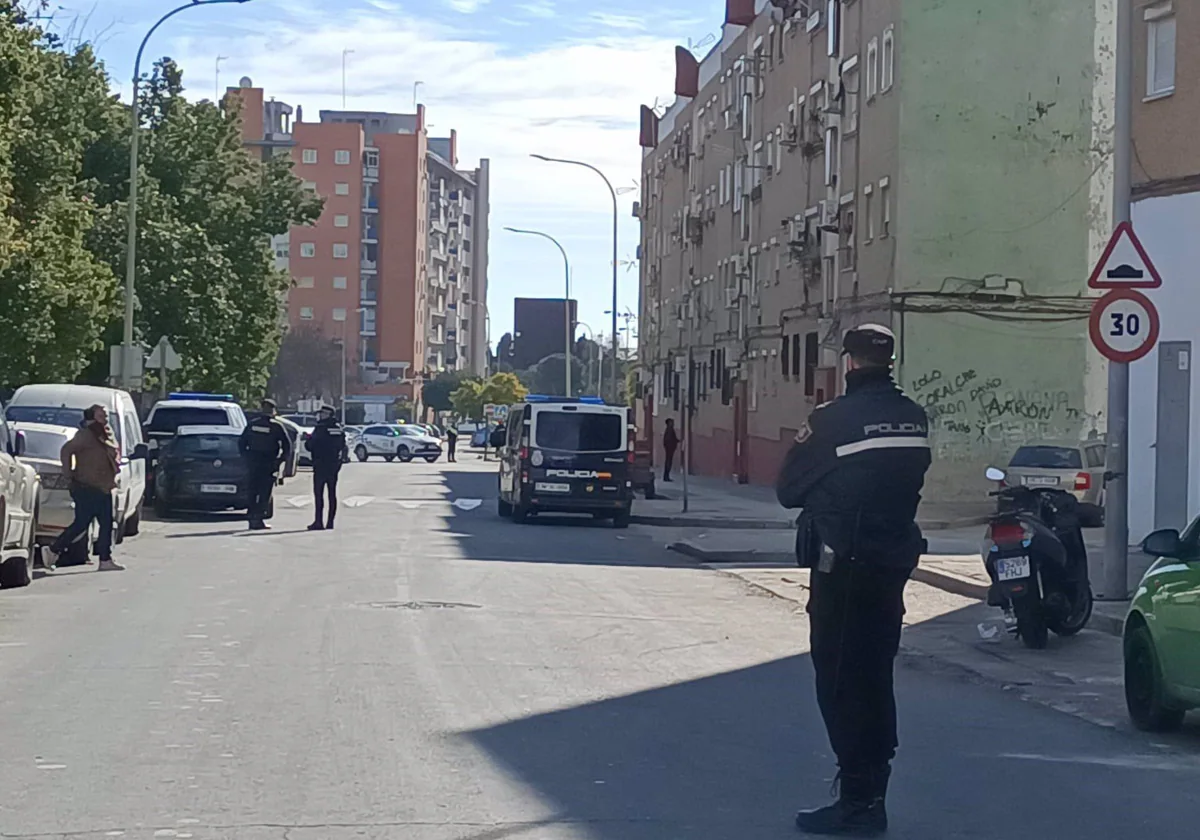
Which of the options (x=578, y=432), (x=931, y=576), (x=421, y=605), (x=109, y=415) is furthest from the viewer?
(x=578, y=432)

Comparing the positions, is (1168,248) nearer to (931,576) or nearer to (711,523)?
(931,576)

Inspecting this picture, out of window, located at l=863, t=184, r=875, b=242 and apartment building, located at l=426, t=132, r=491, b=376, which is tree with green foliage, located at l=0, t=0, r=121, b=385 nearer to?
window, located at l=863, t=184, r=875, b=242

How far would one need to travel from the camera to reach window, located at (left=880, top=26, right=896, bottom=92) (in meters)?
38.4

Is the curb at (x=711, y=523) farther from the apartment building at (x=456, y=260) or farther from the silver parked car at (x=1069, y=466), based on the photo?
the apartment building at (x=456, y=260)

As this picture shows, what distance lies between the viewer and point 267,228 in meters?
54.6

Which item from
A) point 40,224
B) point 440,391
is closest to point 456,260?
point 440,391

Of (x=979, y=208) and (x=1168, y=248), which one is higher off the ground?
(x=979, y=208)

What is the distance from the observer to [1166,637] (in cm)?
1002

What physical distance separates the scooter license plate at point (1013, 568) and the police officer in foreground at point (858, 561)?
276 inches

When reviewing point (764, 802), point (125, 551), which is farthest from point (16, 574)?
point (764, 802)

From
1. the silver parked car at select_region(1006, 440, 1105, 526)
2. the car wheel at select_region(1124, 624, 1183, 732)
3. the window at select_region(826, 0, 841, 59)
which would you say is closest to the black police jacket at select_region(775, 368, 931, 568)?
the car wheel at select_region(1124, 624, 1183, 732)

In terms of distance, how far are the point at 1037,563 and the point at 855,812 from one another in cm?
735

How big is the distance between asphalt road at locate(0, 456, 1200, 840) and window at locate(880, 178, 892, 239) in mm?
21526

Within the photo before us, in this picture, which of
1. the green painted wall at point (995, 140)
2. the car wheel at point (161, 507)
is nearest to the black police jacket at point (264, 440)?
the car wheel at point (161, 507)
